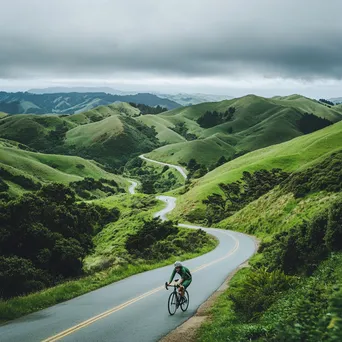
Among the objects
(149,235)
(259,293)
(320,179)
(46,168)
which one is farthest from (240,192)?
(46,168)

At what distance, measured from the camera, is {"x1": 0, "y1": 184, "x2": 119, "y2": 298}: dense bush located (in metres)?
26.4

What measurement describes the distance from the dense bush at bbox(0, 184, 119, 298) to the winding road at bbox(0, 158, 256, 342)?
7.35 m

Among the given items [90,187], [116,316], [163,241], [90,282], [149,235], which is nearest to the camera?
[116,316]

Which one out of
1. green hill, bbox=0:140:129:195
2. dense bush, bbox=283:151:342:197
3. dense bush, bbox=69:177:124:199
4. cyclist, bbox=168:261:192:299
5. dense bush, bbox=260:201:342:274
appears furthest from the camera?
green hill, bbox=0:140:129:195

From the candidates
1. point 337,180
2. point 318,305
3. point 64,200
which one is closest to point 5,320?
point 318,305

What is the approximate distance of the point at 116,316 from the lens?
16.0 m

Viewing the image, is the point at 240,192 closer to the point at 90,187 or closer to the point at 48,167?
the point at 90,187

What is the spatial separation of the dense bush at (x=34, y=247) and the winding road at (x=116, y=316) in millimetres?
7351

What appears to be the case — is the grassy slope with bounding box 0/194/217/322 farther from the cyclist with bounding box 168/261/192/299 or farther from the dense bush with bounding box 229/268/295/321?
the dense bush with bounding box 229/268/295/321

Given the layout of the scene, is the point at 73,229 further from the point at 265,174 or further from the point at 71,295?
the point at 265,174

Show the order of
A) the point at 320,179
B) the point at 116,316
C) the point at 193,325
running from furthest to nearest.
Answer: the point at 320,179, the point at 116,316, the point at 193,325

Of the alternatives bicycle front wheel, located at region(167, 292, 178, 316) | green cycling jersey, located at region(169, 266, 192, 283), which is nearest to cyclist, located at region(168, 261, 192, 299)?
green cycling jersey, located at region(169, 266, 192, 283)

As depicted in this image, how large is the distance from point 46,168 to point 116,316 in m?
156

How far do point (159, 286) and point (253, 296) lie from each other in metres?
8.13
